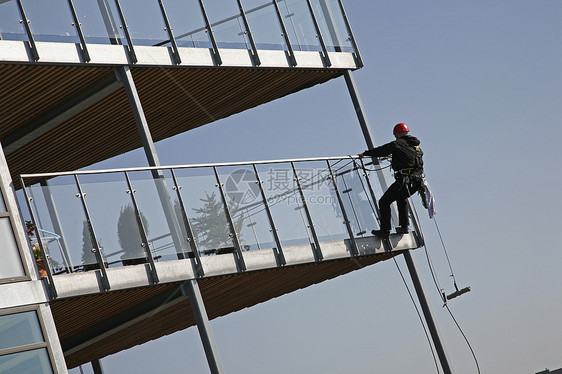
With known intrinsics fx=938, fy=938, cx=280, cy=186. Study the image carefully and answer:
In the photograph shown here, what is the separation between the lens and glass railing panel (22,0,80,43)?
1294 cm

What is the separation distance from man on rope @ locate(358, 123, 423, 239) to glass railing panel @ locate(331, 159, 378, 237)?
35 centimetres

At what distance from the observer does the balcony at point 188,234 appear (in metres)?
12.2

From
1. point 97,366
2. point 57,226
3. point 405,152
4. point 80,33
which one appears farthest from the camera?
point 97,366

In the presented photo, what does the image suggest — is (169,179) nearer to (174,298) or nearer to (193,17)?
(174,298)

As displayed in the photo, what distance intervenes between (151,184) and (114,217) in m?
0.82

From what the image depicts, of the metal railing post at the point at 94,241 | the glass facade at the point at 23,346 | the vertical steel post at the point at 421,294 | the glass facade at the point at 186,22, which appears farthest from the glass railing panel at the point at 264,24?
the glass facade at the point at 23,346

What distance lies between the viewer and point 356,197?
16.2 meters

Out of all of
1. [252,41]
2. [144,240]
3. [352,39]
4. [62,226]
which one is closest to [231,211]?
[144,240]

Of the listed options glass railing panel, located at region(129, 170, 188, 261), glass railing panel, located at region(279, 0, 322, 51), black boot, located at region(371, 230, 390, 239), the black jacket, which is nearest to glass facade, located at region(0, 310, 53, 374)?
glass railing panel, located at region(129, 170, 188, 261)

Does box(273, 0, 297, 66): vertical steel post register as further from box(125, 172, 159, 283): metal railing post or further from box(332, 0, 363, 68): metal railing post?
box(125, 172, 159, 283): metal railing post

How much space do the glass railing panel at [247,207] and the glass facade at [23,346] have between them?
369 cm

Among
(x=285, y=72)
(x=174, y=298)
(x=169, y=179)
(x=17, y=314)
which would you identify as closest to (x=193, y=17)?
(x=285, y=72)

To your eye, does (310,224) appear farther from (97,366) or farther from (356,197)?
(97,366)

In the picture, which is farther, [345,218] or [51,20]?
[345,218]
